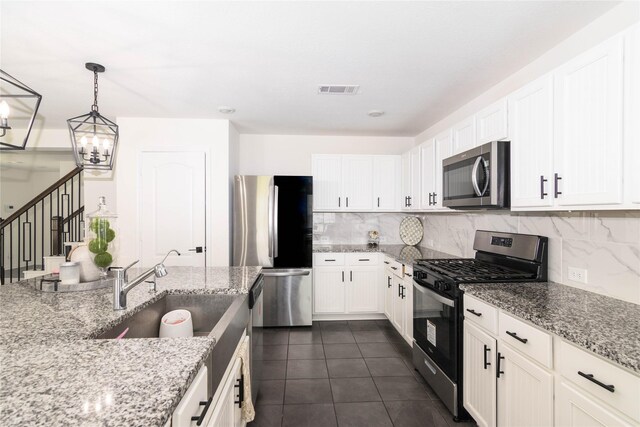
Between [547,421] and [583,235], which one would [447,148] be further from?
[547,421]

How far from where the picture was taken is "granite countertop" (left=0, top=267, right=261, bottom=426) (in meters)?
0.66

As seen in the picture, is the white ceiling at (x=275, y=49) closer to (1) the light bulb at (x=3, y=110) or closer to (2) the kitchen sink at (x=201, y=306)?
(1) the light bulb at (x=3, y=110)

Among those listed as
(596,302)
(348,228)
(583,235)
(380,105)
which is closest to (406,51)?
(380,105)

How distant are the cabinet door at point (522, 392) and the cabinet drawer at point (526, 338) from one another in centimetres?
4

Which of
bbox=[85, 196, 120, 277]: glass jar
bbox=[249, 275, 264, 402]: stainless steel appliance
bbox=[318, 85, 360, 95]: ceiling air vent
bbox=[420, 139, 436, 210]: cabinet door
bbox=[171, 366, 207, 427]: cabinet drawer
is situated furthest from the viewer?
bbox=[420, 139, 436, 210]: cabinet door

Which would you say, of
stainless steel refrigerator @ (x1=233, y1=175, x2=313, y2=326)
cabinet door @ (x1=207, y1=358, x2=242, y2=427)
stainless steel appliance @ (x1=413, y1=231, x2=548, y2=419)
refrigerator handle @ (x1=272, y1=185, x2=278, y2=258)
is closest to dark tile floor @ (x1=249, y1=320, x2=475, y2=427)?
stainless steel appliance @ (x1=413, y1=231, x2=548, y2=419)

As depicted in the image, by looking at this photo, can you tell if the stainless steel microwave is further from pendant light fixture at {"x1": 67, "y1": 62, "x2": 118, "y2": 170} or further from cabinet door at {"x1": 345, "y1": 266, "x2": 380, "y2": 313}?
pendant light fixture at {"x1": 67, "y1": 62, "x2": 118, "y2": 170}

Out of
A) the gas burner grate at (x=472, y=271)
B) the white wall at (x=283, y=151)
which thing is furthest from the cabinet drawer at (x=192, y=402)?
the white wall at (x=283, y=151)

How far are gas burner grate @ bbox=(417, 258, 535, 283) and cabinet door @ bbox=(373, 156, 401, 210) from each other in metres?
1.55

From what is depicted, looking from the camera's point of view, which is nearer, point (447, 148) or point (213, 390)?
point (213, 390)

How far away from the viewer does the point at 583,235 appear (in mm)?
1891

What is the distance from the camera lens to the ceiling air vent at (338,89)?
8.94ft

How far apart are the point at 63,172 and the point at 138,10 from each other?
6078 mm

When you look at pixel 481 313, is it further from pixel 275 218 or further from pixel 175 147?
pixel 175 147
